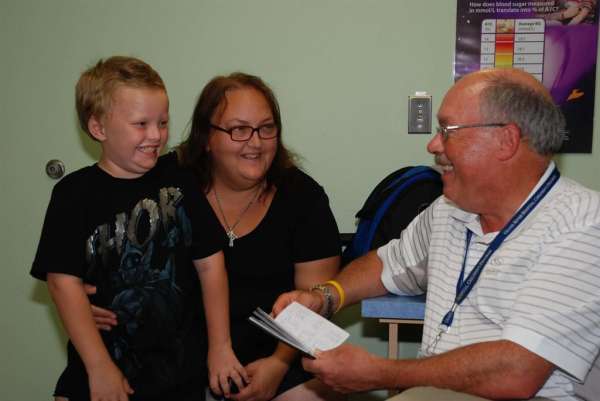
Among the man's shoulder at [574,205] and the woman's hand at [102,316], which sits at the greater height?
the man's shoulder at [574,205]

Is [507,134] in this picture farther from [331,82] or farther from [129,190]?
[331,82]

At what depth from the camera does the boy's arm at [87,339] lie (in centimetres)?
177

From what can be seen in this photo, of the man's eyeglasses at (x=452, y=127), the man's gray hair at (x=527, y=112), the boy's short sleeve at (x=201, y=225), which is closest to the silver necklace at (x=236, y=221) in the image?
the boy's short sleeve at (x=201, y=225)

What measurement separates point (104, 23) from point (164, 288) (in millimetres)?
1517

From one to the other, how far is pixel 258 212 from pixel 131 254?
54cm

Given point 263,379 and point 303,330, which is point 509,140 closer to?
point 303,330

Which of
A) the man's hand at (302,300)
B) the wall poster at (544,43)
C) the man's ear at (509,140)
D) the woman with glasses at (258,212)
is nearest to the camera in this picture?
the man's ear at (509,140)

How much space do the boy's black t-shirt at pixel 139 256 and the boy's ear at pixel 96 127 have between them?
3.9 inches

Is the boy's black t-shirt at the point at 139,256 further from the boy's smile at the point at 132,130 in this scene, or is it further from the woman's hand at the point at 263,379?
the woman's hand at the point at 263,379

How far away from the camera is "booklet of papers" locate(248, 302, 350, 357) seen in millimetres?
1605

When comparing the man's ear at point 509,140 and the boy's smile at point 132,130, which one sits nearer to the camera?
the man's ear at point 509,140

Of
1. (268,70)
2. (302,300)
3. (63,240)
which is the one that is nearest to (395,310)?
(302,300)

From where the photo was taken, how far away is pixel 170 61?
9.24ft

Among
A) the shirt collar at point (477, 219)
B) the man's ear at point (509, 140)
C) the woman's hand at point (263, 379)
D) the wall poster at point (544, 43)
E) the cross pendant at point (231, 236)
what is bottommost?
the woman's hand at point (263, 379)
